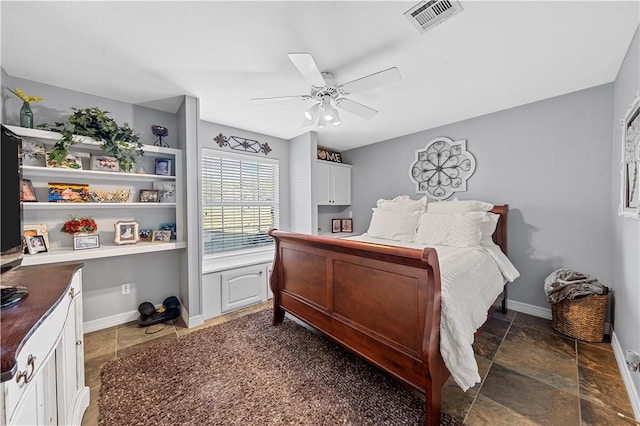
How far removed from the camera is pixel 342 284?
1903mm

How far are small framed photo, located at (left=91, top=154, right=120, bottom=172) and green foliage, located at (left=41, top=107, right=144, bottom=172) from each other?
7 centimetres

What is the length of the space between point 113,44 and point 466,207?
3.51 metres

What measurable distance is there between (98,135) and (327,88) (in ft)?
6.99

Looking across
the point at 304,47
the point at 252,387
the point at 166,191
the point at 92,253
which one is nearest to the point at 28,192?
the point at 92,253

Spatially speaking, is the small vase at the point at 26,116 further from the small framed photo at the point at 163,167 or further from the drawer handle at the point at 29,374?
the drawer handle at the point at 29,374

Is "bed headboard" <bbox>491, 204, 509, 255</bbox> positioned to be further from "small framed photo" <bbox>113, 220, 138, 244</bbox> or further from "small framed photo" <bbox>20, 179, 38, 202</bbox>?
"small framed photo" <bbox>20, 179, 38, 202</bbox>

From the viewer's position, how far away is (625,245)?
1.91 m

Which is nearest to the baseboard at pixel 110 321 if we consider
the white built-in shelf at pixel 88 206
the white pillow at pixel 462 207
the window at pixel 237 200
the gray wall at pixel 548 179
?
the window at pixel 237 200

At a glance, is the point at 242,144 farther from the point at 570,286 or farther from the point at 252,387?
the point at 570,286

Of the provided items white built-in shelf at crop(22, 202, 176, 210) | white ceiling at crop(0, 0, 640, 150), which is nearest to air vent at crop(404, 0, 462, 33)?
white ceiling at crop(0, 0, 640, 150)

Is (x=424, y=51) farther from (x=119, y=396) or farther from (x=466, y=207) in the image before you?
(x=119, y=396)

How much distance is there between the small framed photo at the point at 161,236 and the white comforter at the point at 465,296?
2.74 m

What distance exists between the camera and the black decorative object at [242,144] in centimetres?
346

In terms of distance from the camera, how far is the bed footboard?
53.0 inches
